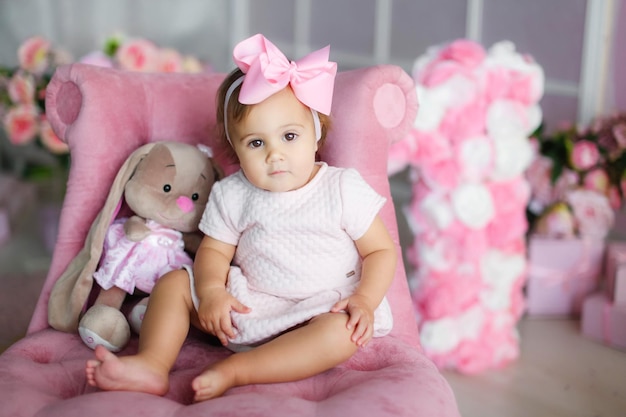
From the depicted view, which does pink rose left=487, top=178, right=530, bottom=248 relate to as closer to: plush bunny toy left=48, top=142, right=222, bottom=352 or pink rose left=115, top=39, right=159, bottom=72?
plush bunny toy left=48, top=142, right=222, bottom=352

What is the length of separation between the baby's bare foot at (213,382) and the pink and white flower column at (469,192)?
924 millimetres

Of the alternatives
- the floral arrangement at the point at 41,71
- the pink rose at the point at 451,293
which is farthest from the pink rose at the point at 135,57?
the pink rose at the point at 451,293

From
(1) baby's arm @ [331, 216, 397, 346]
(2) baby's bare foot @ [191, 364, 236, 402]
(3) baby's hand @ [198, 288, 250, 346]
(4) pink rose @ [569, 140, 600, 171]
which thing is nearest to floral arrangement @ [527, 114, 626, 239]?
(4) pink rose @ [569, 140, 600, 171]

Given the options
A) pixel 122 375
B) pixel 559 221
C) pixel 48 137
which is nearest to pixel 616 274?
pixel 559 221

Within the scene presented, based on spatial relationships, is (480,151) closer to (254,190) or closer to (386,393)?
(254,190)

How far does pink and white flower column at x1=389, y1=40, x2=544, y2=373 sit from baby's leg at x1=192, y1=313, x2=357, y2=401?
2.66ft

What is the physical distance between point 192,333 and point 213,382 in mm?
292

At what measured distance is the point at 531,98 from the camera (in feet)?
6.40

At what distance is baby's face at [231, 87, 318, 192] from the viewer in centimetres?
129

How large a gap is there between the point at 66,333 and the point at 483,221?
106 centimetres

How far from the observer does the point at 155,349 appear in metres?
1.23

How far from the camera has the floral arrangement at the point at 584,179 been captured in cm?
230

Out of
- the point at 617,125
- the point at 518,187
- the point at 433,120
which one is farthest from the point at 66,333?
the point at 617,125

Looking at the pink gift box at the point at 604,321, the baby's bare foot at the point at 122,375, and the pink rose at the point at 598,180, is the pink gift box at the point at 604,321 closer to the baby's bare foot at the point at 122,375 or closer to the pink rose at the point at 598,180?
the pink rose at the point at 598,180
